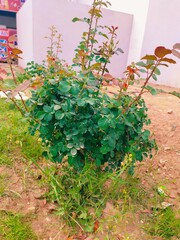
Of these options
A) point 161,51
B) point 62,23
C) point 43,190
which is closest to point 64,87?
point 161,51

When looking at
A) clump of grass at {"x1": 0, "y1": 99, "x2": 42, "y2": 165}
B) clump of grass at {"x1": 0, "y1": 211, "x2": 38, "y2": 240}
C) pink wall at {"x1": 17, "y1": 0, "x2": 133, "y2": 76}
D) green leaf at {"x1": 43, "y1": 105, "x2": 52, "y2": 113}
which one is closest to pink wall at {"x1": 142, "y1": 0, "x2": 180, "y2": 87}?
pink wall at {"x1": 17, "y1": 0, "x2": 133, "y2": 76}

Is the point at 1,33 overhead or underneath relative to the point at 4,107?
overhead

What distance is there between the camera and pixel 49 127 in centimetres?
92

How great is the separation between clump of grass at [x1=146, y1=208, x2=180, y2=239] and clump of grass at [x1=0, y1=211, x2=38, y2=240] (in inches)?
21.3

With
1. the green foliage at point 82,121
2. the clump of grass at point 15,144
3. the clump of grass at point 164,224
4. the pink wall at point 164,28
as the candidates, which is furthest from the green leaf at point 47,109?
the pink wall at point 164,28

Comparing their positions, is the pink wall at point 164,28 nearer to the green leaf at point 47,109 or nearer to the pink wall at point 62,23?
the pink wall at point 62,23

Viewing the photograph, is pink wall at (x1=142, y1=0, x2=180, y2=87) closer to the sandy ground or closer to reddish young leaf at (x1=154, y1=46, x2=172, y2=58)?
the sandy ground

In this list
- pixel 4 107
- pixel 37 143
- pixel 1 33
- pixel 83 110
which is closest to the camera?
pixel 83 110

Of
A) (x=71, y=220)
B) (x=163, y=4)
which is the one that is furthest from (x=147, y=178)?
(x=163, y=4)

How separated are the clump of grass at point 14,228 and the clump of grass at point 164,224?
0.54 metres

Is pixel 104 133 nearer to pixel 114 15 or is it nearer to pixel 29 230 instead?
pixel 29 230

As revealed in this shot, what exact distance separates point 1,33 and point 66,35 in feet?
9.16

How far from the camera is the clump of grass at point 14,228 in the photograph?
0.88 meters

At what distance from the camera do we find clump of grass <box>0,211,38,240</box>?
2.88ft
